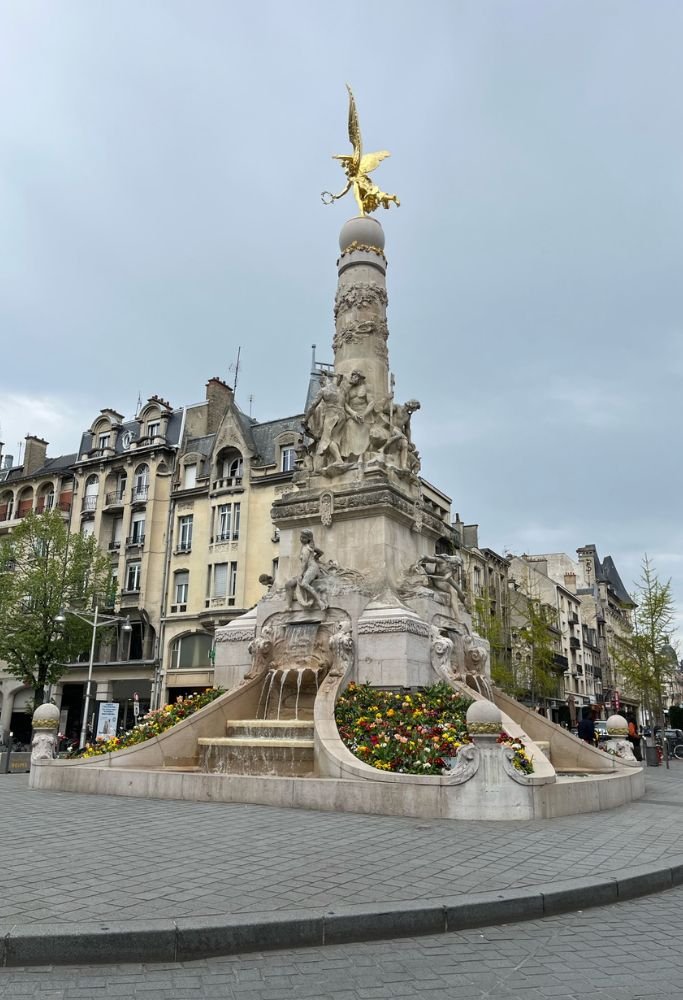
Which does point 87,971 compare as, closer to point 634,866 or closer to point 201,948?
point 201,948

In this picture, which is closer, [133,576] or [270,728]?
[270,728]

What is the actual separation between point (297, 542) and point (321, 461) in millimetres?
2151

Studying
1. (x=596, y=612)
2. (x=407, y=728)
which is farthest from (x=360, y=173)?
(x=596, y=612)

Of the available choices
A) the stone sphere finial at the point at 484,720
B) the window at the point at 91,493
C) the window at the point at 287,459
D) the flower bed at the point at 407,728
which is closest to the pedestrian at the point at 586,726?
the flower bed at the point at 407,728

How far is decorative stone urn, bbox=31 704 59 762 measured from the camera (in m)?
14.7

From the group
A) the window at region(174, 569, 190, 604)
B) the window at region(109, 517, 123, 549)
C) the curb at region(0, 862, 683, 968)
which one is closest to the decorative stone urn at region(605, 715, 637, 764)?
the curb at region(0, 862, 683, 968)

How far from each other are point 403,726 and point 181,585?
34340 mm

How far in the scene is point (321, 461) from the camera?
771 inches

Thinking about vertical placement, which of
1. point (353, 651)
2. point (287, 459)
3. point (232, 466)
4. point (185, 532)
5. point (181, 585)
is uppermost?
point (232, 466)

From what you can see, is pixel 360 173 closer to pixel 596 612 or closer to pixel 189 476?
pixel 189 476

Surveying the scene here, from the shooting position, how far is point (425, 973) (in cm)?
499

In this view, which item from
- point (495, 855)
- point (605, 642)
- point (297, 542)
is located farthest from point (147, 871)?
point (605, 642)

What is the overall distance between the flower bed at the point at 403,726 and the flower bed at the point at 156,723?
11.4 feet

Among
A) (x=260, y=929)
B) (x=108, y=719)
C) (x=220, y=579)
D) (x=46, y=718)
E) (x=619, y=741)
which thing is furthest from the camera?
(x=220, y=579)
